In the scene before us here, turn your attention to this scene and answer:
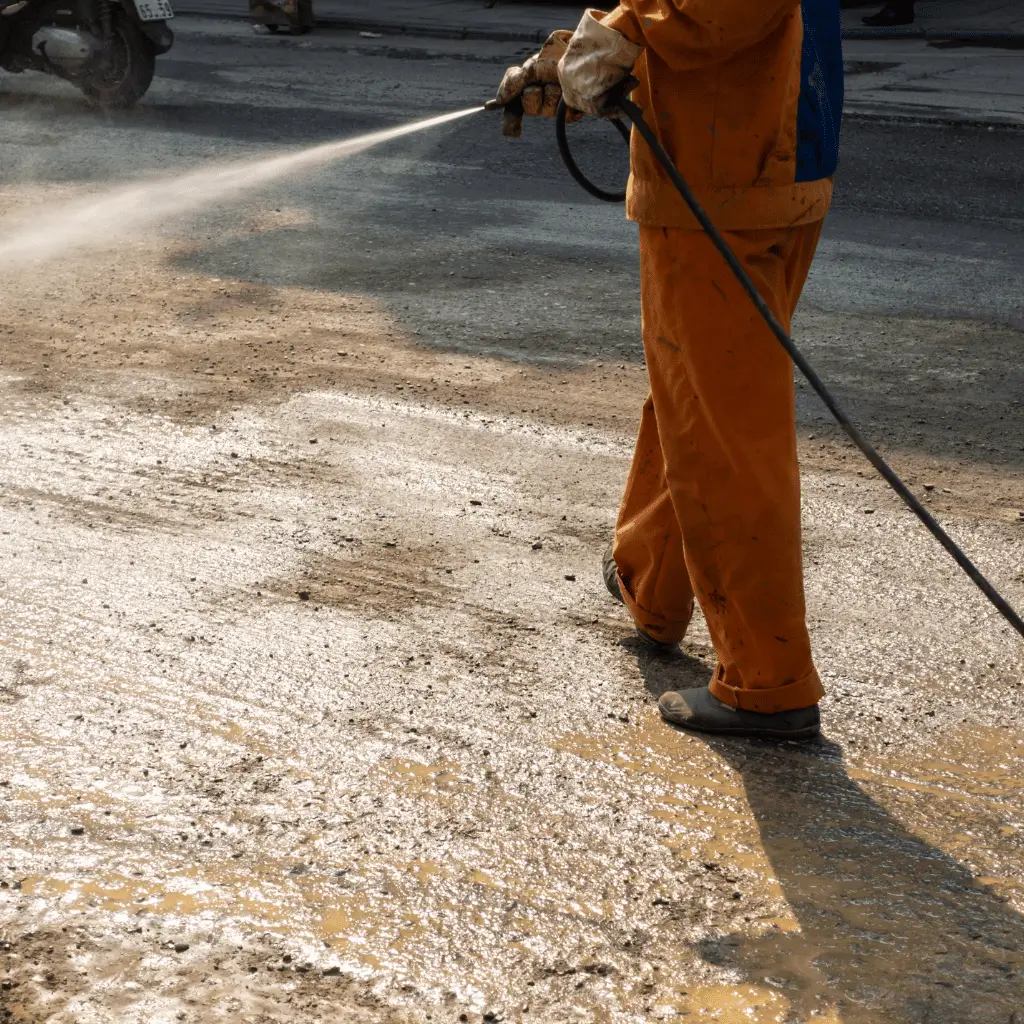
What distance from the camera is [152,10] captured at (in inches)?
399

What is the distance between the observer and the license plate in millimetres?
10062

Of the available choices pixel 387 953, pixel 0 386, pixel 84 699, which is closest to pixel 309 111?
pixel 0 386

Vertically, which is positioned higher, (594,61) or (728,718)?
(594,61)

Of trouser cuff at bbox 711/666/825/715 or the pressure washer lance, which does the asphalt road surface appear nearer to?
trouser cuff at bbox 711/666/825/715

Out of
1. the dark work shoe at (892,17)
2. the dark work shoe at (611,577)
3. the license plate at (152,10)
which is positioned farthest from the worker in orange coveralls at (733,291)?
the dark work shoe at (892,17)

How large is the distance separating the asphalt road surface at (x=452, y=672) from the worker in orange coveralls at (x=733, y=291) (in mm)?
217

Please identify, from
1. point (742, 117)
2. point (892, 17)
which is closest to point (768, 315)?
point (742, 117)

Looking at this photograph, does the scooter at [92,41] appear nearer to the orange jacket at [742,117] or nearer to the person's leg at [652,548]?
the person's leg at [652,548]

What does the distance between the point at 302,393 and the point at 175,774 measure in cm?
219

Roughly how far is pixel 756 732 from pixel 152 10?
8828mm

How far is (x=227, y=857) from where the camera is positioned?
8.00ft

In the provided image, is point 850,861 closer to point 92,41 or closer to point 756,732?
point 756,732

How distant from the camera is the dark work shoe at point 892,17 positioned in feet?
44.5

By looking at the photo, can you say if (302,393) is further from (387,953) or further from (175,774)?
(387,953)
